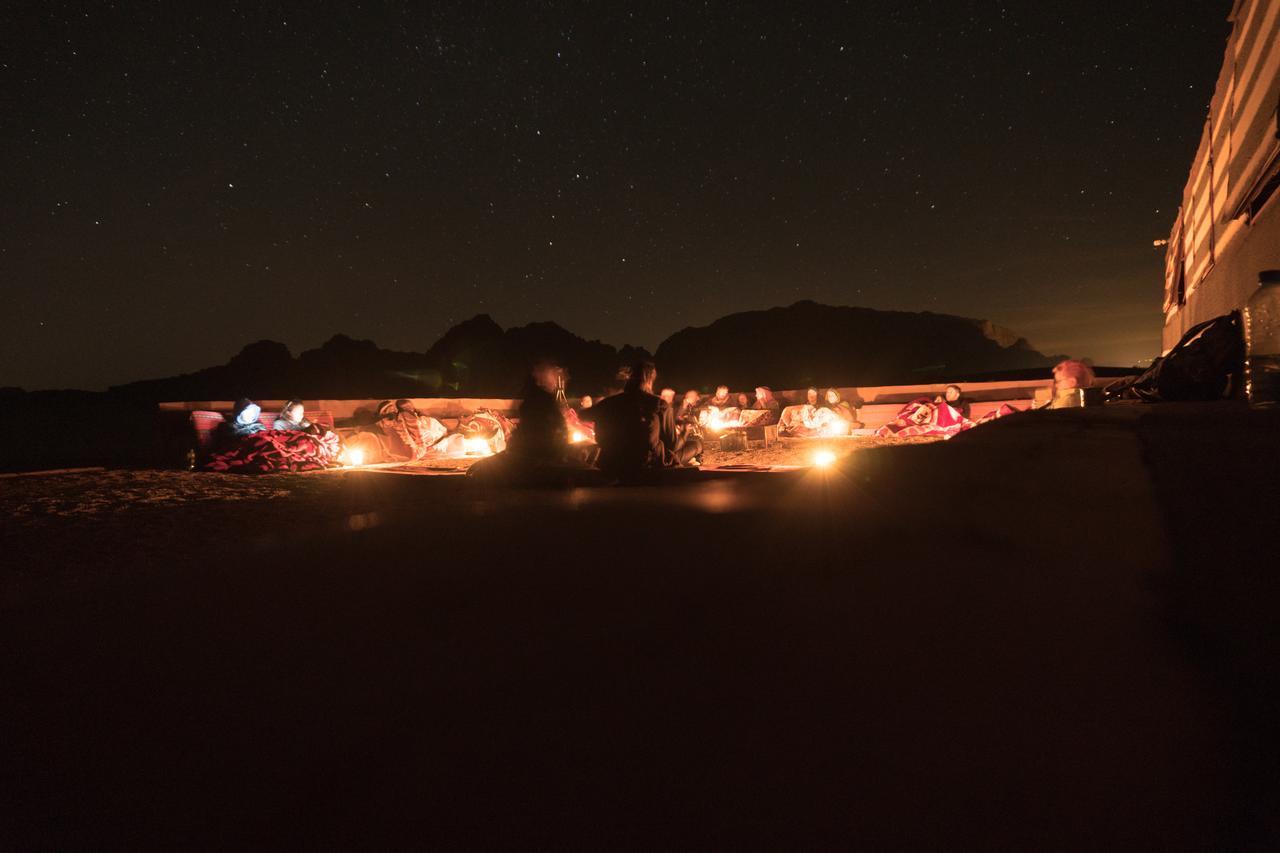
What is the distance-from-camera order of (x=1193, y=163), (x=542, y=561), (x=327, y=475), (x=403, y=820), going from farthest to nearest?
1. (x=327, y=475)
2. (x=1193, y=163)
3. (x=542, y=561)
4. (x=403, y=820)

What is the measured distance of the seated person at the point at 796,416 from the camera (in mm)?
11977

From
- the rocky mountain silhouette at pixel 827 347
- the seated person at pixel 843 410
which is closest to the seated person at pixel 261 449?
the seated person at pixel 843 410

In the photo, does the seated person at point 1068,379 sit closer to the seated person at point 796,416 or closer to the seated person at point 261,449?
the seated person at point 796,416

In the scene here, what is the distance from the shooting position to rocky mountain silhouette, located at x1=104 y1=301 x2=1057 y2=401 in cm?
4356

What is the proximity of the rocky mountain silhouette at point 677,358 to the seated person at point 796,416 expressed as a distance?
2503 cm

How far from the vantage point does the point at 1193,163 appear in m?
6.25

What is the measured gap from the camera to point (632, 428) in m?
5.54

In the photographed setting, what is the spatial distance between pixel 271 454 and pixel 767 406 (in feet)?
32.2

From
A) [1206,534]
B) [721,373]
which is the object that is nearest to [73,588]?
[1206,534]

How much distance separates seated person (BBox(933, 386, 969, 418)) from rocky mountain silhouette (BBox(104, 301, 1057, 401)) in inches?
1006

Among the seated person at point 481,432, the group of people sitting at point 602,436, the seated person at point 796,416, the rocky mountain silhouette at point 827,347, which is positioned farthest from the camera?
the rocky mountain silhouette at point 827,347

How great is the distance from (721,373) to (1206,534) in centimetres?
6220

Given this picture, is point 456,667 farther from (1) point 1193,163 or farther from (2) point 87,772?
(1) point 1193,163

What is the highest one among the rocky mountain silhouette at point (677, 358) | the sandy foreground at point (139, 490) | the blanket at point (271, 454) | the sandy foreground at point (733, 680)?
the rocky mountain silhouette at point (677, 358)
